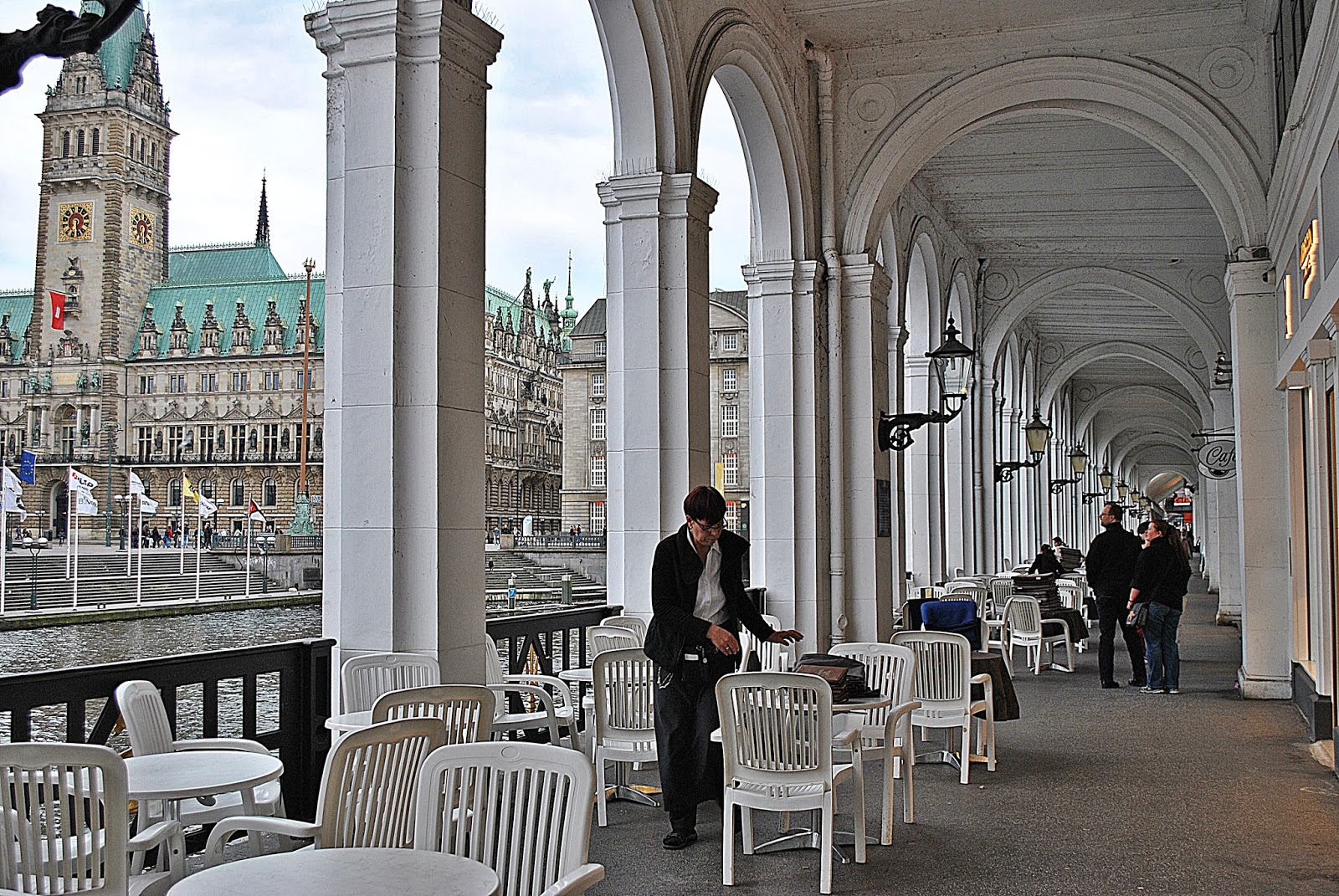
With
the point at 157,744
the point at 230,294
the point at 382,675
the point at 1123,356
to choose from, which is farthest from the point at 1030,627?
the point at 230,294

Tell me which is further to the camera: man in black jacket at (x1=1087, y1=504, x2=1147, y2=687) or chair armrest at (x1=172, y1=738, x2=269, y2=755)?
man in black jacket at (x1=1087, y1=504, x2=1147, y2=687)

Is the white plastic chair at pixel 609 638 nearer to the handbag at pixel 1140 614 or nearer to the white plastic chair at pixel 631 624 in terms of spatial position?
the white plastic chair at pixel 631 624

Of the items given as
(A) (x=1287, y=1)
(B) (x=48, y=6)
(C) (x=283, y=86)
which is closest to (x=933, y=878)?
(B) (x=48, y=6)

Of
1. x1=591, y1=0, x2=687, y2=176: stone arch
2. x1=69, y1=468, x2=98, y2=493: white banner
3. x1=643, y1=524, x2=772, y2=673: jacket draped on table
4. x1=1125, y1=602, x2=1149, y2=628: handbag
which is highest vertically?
x1=591, y1=0, x2=687, y2=176: stone arch

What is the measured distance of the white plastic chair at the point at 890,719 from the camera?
5225 mm

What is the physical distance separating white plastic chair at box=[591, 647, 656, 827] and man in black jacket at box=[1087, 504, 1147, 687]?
640cm

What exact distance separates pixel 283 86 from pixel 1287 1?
11789 cm

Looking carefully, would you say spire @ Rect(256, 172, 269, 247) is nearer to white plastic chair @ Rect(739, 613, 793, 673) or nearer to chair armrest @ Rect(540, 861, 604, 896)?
white plastic chair @ Rect(739, 613, 793, 673)

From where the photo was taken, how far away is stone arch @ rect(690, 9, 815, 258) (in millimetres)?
8375

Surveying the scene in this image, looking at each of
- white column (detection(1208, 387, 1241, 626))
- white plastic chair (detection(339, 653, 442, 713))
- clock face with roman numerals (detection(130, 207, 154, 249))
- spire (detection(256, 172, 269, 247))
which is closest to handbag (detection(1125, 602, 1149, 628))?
white plastic chair (detection(339, 653, 442, 713))

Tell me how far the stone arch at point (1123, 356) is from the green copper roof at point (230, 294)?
179 feet

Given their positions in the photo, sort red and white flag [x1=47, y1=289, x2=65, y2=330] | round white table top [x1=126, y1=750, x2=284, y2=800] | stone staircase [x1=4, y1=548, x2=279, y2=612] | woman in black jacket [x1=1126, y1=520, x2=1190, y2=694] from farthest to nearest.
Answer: red and white flag [x1=47, y1=289, x2=65, y2=330] < stone staircase [x1=4, y1=548, x2=279, y2=612] < woman in black jacket [x1=1126, y1=520, x2=1190, y2=694] < round white table top [x1=126, y1=750, x2=284, y2=800]

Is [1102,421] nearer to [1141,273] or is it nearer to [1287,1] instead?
[1141,273]

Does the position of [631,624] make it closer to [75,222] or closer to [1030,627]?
[1030,627]
